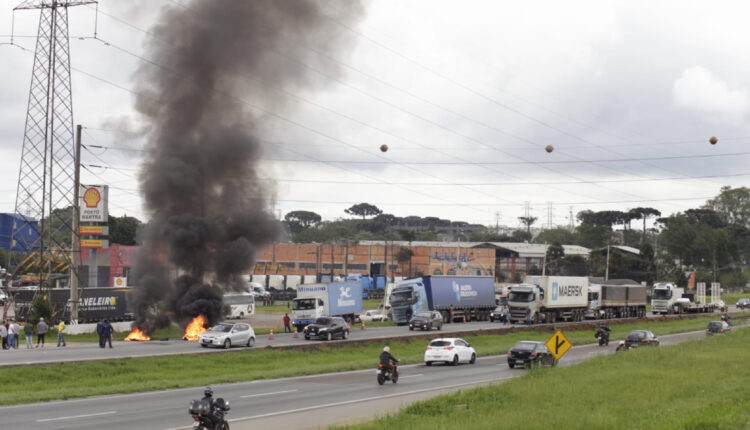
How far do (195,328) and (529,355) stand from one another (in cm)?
2522

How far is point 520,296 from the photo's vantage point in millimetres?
64812

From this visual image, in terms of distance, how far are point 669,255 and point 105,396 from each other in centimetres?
14831

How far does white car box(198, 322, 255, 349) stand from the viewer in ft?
134

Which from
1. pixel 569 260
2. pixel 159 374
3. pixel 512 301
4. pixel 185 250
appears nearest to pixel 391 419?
pixel 159 374

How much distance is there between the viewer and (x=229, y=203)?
56750 millimetres

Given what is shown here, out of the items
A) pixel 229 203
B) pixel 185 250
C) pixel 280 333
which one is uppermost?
pixel 229 203

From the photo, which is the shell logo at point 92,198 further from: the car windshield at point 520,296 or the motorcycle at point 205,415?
the motorcycle at point 205,415

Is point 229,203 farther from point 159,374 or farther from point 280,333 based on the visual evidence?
point 159,374

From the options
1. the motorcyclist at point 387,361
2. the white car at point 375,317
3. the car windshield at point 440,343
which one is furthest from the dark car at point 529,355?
the white car at point 375,317

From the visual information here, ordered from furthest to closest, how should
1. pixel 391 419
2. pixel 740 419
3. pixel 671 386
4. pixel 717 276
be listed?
pixel 717 276 → pixel 671 386 → pixel 391 419 → pixel 740 419

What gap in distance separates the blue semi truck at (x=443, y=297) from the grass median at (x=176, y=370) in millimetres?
17443

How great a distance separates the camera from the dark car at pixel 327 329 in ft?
155

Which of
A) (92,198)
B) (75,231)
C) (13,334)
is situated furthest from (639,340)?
(92,198)

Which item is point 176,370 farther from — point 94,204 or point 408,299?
point 94,204
